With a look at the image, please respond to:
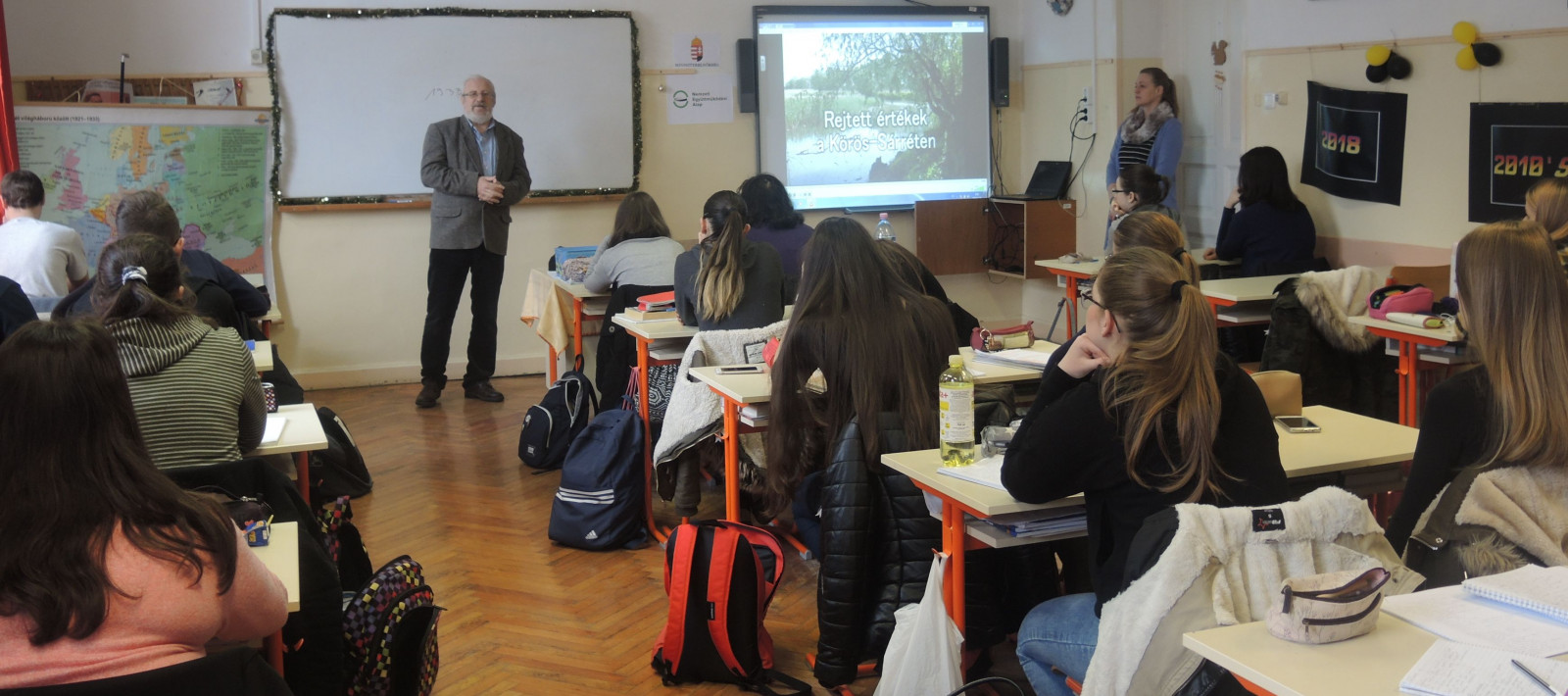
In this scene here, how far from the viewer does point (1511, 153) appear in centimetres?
523

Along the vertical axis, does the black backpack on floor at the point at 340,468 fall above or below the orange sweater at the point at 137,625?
below

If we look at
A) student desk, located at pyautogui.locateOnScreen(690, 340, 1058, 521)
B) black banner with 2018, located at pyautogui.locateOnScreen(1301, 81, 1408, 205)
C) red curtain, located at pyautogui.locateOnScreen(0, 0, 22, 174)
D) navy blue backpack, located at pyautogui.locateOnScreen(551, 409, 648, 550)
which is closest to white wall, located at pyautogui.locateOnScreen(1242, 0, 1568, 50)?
black banner with 2018, located at pyautogui.locateOnScreen(1301, 81, 1408, 205)

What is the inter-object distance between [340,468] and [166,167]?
260 cm

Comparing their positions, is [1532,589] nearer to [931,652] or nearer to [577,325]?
[931,652]

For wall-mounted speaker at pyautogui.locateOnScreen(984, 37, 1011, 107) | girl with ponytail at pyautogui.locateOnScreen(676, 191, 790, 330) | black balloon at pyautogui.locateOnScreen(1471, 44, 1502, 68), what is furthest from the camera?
wall-mounted speaker at pyautogui.locateOnScreen(984, 37, 1011, 107)

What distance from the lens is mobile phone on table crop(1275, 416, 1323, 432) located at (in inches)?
116

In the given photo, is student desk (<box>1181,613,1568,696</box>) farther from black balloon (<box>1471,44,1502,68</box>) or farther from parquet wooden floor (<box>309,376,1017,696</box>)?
black balloon (<box>1471,44,1502,68</box>)

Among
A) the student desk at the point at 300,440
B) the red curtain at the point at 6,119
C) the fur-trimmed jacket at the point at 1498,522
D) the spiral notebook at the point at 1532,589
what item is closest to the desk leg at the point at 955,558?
the fur-trimmed jacket at the point at 1498,522

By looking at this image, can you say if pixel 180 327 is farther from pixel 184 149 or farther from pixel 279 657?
pixel 184 149

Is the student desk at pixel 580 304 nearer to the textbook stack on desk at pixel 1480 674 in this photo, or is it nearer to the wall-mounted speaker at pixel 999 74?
the wall-mounted speaker at pixel 999 74

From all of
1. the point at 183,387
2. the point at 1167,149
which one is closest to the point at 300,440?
the point at 183,387

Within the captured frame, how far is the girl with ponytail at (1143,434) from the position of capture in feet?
7.09

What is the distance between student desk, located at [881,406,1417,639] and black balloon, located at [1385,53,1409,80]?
3392mm

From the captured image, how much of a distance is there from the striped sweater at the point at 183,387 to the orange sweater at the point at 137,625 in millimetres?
981
